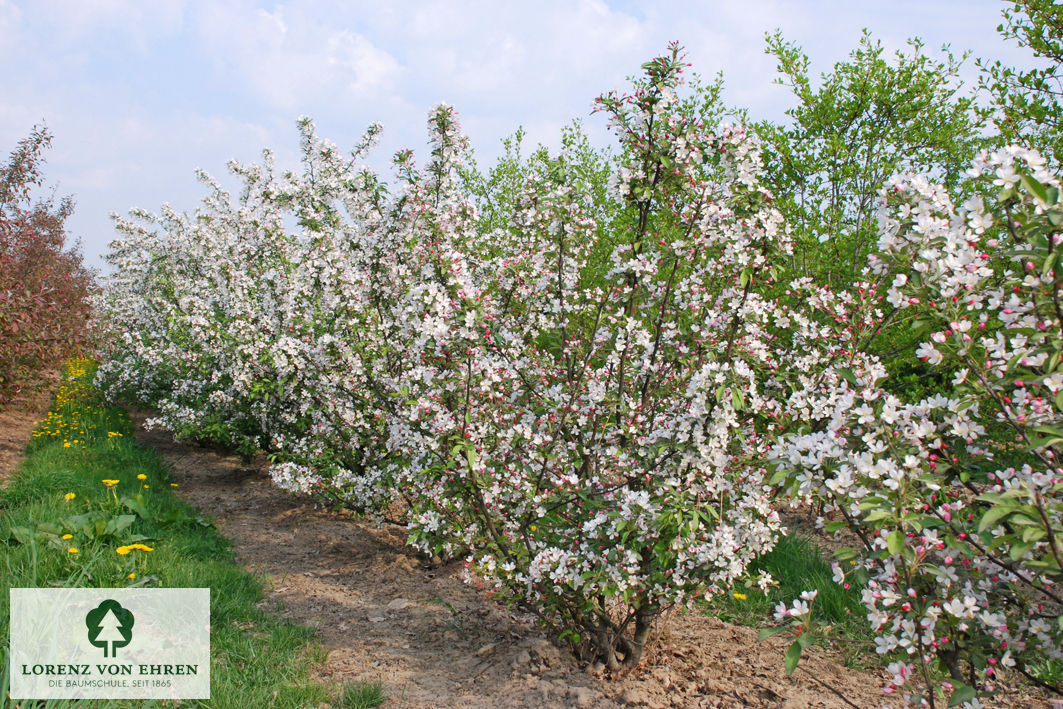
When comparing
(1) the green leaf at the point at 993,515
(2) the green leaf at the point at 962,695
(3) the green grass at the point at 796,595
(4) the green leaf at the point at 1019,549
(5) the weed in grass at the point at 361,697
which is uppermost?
(1) the green leaf at the point at 993,515

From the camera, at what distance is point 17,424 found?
9320mm

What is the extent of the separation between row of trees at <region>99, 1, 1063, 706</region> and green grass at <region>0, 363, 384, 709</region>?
1001mm

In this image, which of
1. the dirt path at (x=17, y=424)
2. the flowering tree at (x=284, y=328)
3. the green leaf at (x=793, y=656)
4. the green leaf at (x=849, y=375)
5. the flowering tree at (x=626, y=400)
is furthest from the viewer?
the dirt path at (x=17, y=424)

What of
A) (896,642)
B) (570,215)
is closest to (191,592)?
(570,215)

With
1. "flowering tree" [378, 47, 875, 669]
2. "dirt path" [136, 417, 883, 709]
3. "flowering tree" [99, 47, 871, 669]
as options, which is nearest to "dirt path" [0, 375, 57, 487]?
"dirt path" [136, 417, 883, 709]

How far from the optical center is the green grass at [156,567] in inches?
130

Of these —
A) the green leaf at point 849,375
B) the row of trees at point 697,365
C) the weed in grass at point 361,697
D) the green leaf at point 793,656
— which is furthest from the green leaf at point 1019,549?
the weed in grass at point 361,697

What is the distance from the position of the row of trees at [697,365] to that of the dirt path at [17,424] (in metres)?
1.64

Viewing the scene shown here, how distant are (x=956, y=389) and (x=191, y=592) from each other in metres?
4.14

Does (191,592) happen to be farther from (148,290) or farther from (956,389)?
(148,290)

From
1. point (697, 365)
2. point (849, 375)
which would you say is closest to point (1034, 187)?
point (849, 375)

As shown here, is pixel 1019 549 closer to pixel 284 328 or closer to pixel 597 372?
pixel 597 372

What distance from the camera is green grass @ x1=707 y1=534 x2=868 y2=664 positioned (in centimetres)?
405

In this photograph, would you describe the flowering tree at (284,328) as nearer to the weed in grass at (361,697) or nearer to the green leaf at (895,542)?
the weed in grass at (361,697)
